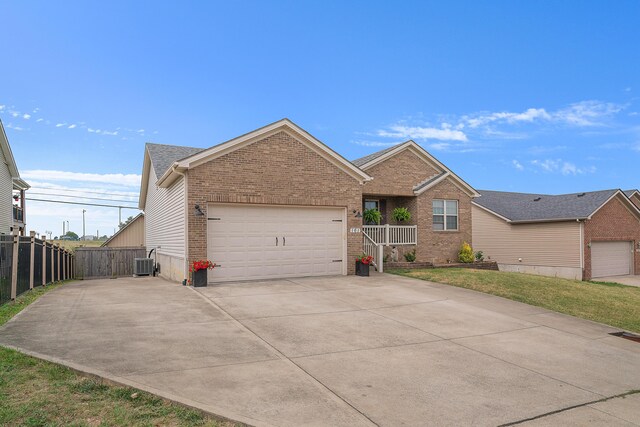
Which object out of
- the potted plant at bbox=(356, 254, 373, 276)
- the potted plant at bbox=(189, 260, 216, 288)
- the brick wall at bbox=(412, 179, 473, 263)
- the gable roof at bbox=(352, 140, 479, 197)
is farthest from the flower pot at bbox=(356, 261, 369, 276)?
the gable roof at bbox=(352, 140, 479, 197)

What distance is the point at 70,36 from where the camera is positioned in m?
14.9

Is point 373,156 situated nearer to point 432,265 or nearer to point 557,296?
point 432,265

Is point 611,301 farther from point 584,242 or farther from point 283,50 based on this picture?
point 283,50

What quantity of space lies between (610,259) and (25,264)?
1101 inches

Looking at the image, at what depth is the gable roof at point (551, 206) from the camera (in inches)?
885

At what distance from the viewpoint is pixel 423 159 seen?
2139cm

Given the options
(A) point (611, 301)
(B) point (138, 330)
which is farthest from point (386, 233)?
(B) point (138, 330)

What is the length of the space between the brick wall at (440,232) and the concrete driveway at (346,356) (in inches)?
400

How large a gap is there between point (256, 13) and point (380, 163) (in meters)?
8.82

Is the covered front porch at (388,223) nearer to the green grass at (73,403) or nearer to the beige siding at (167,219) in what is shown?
the beige siding at (167,219)

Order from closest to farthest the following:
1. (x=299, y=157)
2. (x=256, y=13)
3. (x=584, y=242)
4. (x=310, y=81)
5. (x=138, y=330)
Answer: (x=138, y=330) → (x=299, y=157) → (x=256, y=13) → (x=310, y=81) → (x=584, y=242)

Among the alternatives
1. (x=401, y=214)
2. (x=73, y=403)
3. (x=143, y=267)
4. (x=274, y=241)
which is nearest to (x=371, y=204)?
(x=401, y=214)

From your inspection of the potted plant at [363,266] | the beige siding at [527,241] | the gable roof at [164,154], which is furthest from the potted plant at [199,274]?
the beige siding at [527,241]

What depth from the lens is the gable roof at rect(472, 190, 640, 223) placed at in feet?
73.7
